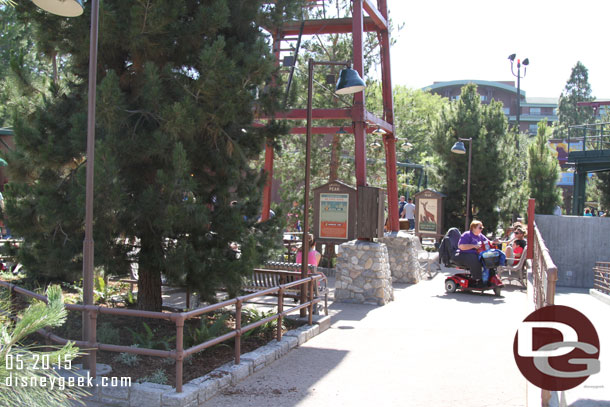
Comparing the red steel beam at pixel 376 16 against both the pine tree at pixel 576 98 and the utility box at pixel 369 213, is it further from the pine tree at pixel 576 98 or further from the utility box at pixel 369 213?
the pine tree at pixel 576 98

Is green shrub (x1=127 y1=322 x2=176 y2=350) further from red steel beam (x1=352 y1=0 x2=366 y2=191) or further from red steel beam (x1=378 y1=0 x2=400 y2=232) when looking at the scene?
red steel beam (x1=378 y1=0 x2=400 y2=232)

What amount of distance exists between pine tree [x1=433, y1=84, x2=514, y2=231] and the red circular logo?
734 inches

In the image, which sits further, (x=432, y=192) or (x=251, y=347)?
(x=432, y=192)

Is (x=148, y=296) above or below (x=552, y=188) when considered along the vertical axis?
below

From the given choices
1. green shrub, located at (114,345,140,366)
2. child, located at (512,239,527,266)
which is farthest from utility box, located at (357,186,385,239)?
green shrub, located at (114,345,140,366)

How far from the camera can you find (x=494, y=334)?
8.77m

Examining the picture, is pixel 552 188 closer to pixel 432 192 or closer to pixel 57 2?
pixel 432 192

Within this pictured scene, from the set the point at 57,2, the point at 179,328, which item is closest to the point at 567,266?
the point at 179,328

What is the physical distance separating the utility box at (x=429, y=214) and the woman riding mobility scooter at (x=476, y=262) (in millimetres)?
7269

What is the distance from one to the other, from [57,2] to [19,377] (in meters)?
3.55

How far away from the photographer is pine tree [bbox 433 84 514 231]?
22812 mm

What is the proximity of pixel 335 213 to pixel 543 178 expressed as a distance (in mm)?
13894

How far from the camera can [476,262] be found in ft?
42.0

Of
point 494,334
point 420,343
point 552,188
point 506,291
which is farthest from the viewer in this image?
point 552,188
